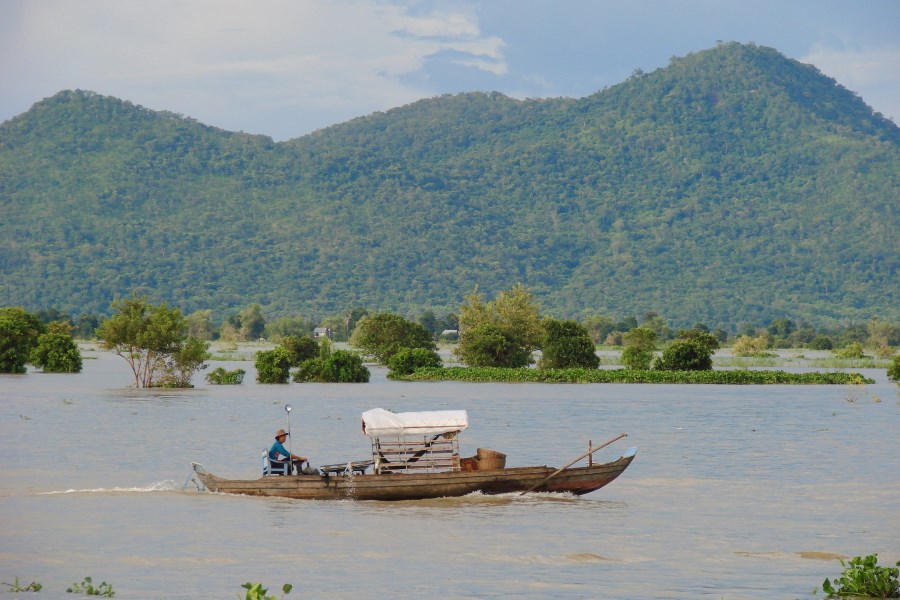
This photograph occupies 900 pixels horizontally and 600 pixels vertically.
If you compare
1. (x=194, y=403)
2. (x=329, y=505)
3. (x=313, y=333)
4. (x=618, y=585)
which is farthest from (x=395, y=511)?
(x=313, y=333)

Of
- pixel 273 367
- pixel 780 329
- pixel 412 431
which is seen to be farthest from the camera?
pixel 780 329

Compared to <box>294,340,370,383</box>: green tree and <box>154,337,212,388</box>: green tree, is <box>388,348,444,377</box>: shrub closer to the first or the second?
<box>294,340,370,383</box>: green tree

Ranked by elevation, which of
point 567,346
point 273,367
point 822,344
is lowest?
point 273,367

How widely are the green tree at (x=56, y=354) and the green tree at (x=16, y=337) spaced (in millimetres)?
631

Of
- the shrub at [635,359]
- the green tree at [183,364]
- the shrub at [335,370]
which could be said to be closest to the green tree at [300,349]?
the shrub at [335,370]

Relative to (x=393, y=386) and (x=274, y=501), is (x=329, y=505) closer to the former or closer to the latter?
(x=274, y=501)

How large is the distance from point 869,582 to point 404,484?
1182 centimetres

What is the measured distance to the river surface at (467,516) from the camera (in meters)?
20.2

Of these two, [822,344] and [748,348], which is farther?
[822,344]

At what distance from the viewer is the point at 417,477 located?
27422 mm

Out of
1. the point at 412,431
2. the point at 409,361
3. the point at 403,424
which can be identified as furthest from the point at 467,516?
the point at 409,361

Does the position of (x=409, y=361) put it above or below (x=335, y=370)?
above

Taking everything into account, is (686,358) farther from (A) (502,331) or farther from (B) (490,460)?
(B) (490,460)

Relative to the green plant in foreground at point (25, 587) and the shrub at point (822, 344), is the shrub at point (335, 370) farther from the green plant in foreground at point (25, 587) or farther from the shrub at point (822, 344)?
the shrub at point (822, 344)
